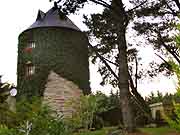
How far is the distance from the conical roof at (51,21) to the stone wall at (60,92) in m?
4.03

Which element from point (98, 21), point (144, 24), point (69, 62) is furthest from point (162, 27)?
point (69, 62)

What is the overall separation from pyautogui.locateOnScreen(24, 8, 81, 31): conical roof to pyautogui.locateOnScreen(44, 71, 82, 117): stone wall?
13.2ft

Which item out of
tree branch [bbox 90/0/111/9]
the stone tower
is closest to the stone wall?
the stone tower

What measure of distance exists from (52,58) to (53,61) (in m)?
0.25

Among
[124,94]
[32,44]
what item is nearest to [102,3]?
[124,94]

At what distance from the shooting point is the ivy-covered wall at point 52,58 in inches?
1062

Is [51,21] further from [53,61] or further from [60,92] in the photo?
[60,92]

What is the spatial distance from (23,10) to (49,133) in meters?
8.70

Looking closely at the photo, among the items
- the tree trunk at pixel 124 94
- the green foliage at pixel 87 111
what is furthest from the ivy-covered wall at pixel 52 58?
the tree trunk at pixel 124 94

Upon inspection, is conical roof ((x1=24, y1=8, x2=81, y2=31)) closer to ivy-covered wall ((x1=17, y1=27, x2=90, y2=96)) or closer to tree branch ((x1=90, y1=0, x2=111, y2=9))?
ivy-covered wall ((x1=17, y1=27, x2=90, y2=96))

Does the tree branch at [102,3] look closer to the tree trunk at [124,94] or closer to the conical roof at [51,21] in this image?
the tree trunk at [124,94]

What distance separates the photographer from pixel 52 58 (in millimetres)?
27047

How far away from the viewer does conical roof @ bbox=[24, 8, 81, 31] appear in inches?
1108

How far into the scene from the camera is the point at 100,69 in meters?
24.0
